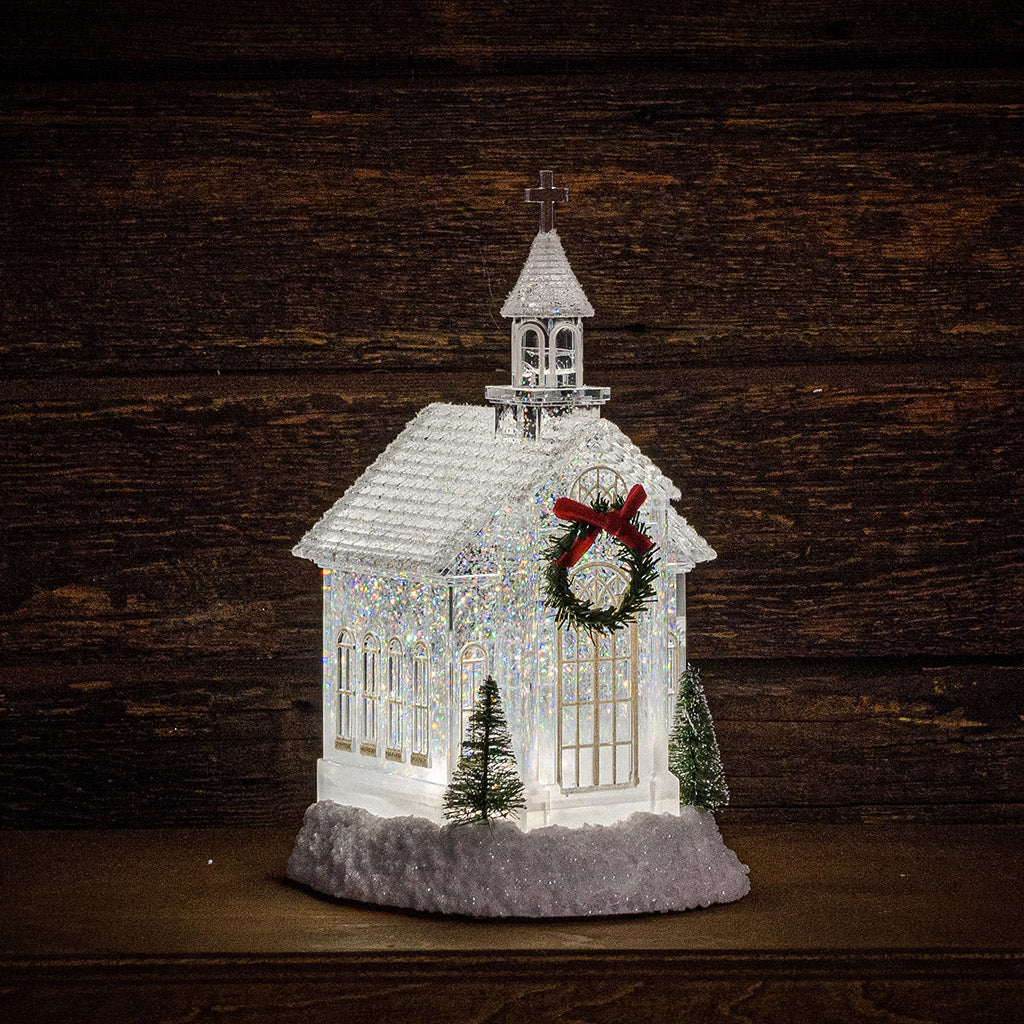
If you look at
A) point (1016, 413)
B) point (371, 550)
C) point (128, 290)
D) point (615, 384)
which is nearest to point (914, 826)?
point (1016, 413)

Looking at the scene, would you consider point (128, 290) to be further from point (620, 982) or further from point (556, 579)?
point (620, 982)

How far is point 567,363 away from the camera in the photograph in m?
1.66

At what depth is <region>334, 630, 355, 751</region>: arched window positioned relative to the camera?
166 cm

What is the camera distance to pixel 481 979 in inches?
58.4

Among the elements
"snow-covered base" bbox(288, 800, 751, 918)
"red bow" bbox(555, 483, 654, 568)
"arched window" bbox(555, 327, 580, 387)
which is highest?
"arched window" bbox(555, 327, 580, 387)

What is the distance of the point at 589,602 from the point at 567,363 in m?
0.23

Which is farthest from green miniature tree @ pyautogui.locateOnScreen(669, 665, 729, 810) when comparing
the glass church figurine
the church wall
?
the church wall

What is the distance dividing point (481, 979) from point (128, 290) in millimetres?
837

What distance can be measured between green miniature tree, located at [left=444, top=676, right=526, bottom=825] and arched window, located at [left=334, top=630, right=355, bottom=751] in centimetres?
15

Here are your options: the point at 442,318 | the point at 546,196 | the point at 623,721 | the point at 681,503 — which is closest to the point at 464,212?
the point at 442,318

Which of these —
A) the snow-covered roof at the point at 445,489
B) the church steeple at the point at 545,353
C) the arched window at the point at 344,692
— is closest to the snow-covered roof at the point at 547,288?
the church steeple at the point at 545,353

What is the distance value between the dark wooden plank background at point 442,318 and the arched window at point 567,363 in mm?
261

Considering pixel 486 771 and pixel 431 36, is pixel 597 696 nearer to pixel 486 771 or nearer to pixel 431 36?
pixel 486 771

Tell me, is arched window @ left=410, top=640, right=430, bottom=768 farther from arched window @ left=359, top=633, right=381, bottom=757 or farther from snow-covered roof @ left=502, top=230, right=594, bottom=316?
snow-covered roof @ left=502, top=230, right=594, bottom=316
